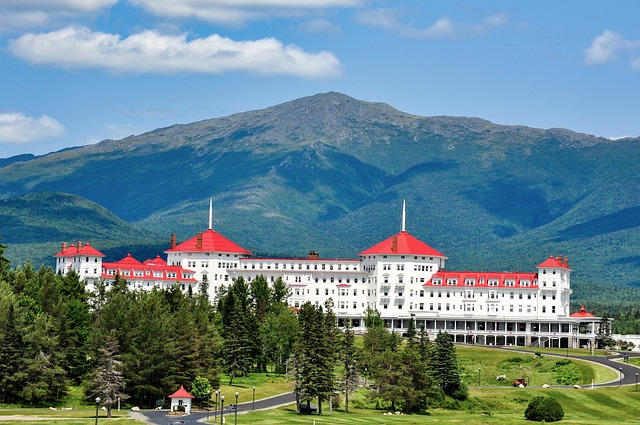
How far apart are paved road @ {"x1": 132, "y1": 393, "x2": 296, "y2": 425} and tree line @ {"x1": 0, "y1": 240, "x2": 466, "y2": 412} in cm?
301

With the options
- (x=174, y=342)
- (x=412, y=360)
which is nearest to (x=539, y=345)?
(x=412, y=360)

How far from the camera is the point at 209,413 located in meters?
119

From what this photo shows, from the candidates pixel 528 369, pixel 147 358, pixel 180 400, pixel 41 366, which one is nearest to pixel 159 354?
pixel 147 358

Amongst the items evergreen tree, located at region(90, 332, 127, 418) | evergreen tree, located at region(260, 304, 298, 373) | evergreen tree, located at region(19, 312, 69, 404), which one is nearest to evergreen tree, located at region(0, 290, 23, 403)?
evergreen tree, located at region(19, 312, 69, 404)

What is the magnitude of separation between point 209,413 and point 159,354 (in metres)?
9.24

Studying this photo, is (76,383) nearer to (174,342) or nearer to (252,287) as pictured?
(174,342)

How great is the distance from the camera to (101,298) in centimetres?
16488

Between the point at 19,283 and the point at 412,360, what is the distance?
145ft

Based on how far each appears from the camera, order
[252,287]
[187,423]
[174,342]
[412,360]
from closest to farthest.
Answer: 1. [187,423]
2. [174,342]
3. [412,360]
4. [252,287]

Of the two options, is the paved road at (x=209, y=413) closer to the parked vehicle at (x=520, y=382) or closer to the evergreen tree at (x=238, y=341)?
the evergreen tree at (x=238, y=341)

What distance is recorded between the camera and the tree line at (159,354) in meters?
118

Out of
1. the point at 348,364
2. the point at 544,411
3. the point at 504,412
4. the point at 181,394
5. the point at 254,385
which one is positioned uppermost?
the point at 348,364

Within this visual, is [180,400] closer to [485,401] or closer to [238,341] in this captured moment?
[238,341]

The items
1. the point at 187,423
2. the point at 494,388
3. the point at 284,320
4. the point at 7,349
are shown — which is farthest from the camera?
the point at 284,320
